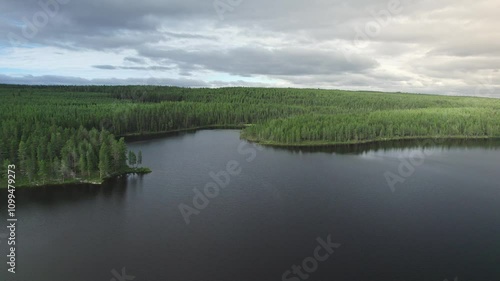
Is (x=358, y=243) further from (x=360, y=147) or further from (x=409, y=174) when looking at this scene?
(x=360, y=147)

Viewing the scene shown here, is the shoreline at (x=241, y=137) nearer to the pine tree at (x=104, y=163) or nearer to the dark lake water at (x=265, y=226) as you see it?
the pine tree at (x=104, y=163)

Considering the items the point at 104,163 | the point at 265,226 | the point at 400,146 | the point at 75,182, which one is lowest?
the point at 265,226

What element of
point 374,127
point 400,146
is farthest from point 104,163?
point 374,127

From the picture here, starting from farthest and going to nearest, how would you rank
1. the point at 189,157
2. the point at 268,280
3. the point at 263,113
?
the point at 263,113 < the point at 189,157 < the point at 268,280

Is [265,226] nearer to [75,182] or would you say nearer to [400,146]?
[75,182]

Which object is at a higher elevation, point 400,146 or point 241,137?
point 400,146

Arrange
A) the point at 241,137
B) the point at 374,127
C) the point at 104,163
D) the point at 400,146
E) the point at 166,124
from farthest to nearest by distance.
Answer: the point at 166,124, the point at 374,127, the point at 241,137, the point at 400,146, the point at 104,163

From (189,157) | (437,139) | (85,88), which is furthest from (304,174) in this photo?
(85,88)
